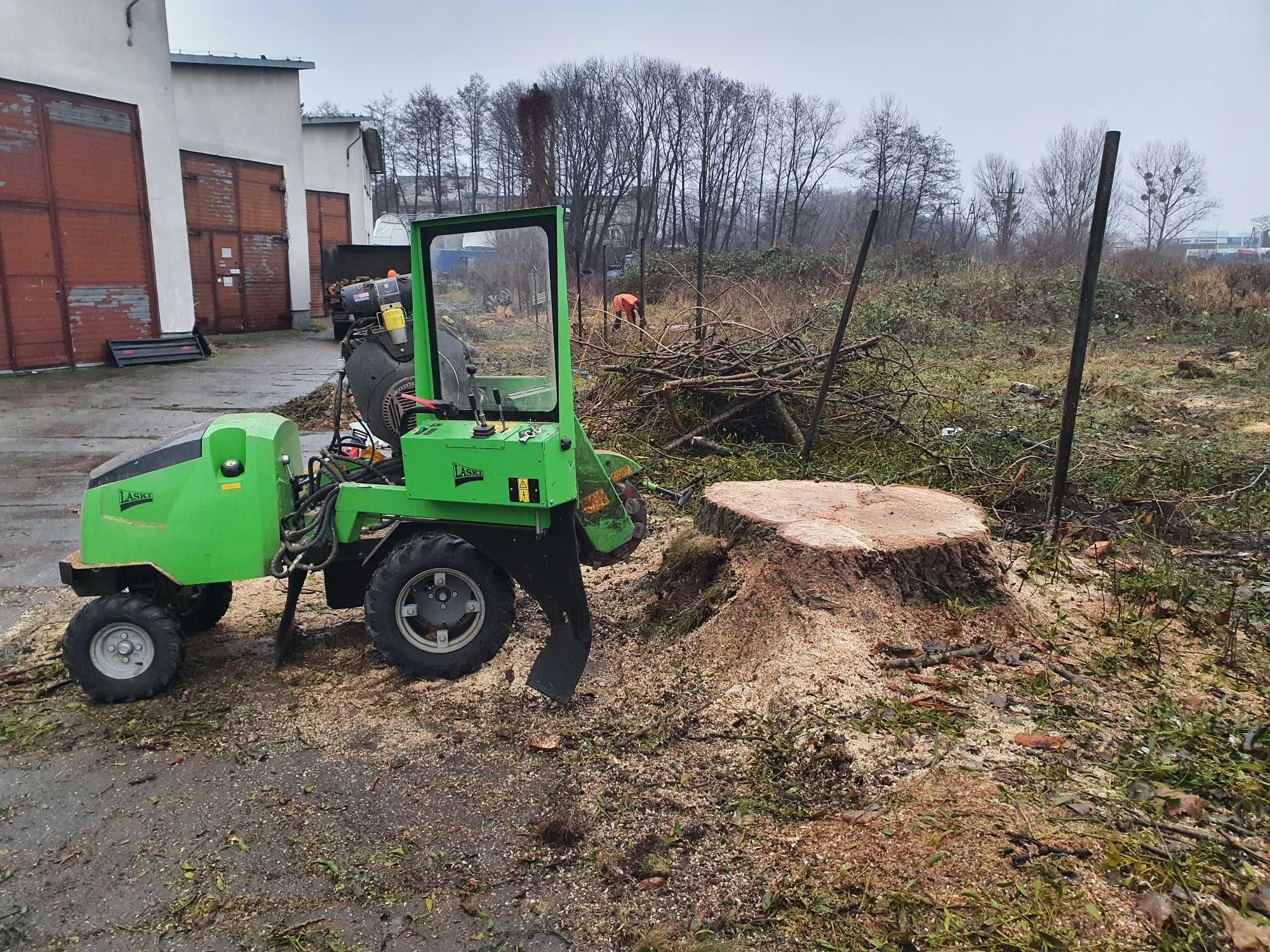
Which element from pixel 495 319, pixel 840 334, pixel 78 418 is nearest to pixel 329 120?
pixel 78 418

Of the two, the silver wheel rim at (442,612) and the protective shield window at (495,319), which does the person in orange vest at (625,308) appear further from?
the silver wheel rim at (442,612)

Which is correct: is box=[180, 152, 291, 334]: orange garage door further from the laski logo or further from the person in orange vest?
the laski logo

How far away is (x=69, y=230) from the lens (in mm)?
13961

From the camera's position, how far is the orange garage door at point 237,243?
20.3 meters

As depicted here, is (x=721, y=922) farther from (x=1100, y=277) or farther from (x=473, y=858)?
(x=1100, y=277)

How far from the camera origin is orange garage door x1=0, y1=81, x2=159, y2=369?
43.0 ft

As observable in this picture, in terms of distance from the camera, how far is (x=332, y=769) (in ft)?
11.1

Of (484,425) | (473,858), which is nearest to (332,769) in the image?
(473,858)

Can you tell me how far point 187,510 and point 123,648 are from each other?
0.72 m

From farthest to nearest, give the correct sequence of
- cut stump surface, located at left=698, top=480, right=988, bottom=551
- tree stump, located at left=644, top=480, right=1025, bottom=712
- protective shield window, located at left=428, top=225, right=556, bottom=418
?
cut stump surface, located at left=698, top=480, right=988, bottom=551, protective shield window, located at left=428, top=225, right=556, bottom=418, tree stump, located at left=644, top=480, right=1025, bottom=712

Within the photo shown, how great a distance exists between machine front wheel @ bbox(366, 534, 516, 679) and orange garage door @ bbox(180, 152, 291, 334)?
19.1m

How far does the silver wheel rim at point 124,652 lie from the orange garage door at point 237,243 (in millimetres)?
18615

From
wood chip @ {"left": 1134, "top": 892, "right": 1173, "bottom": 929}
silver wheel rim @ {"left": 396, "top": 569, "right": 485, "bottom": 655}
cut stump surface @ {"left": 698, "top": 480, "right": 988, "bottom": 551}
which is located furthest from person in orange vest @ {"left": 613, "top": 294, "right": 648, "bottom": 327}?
wood chip @ {"left": 1134, "top": 892, "right": 1173, "bottom": 929}

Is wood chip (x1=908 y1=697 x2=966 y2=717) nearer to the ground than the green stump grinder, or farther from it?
nearer to the ground
